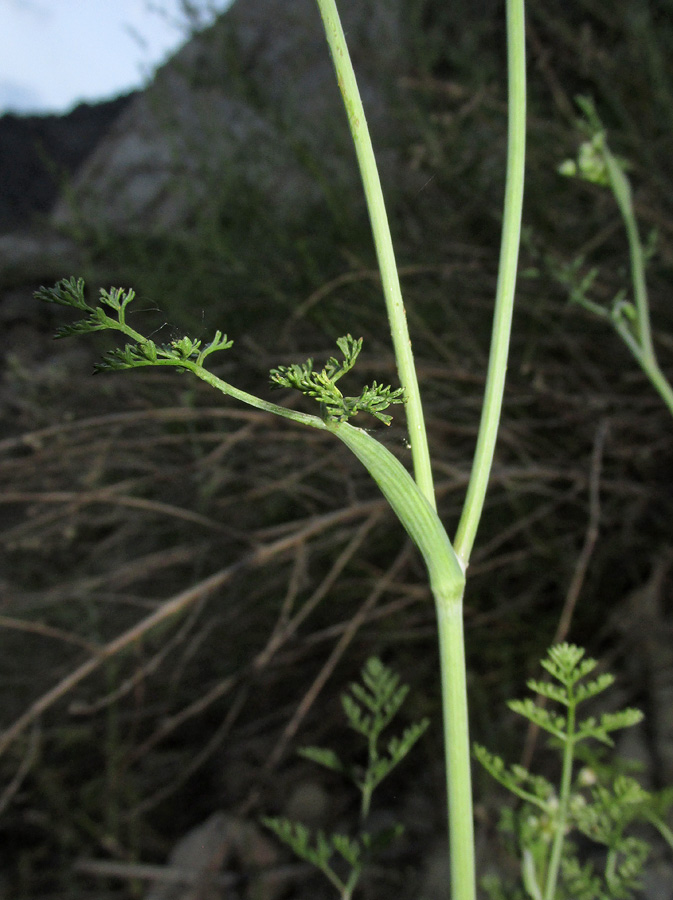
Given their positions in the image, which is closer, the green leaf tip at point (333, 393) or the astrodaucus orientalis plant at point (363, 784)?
the green leaf tip at point (333, 393)

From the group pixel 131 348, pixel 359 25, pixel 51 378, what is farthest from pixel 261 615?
pixel 359 25

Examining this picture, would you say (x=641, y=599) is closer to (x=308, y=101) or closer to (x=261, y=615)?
(x=261, y=615)

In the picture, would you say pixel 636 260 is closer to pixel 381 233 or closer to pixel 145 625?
pixel 381 233

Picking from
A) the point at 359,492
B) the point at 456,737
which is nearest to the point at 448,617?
the point at 456,737

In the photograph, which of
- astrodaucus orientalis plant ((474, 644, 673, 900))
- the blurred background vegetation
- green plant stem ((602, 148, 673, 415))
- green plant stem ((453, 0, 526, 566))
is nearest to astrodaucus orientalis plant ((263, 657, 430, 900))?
astrodaucus orientalis plant ((474, 644, 673, 900))

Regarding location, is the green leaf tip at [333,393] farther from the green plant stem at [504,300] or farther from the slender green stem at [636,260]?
the slender green stem at [636,260]

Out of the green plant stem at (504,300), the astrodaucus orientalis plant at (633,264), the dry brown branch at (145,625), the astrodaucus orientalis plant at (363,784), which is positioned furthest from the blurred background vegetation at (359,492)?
the green plant stem at (504,300)

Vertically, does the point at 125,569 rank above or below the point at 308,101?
below
